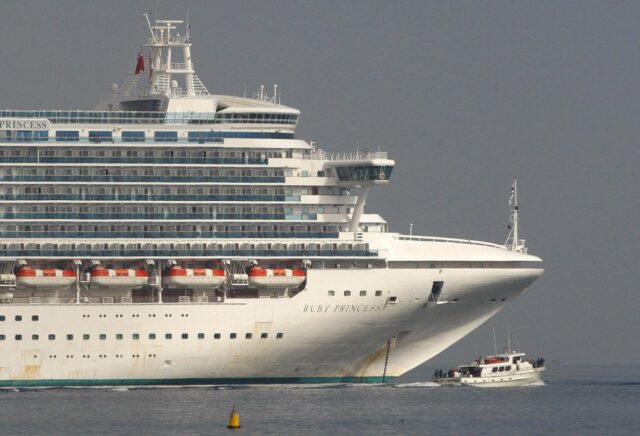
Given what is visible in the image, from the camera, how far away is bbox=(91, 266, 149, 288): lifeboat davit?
8706cm

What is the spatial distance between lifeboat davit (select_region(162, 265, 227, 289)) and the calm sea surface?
4956 mm

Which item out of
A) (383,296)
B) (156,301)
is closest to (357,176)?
(383,296)

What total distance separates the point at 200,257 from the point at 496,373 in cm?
1802

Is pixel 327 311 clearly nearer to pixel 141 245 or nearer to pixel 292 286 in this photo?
pixel 292 286

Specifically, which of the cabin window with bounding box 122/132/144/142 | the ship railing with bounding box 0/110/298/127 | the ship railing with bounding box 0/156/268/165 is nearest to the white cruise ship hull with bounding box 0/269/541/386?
the ship railing with bounding box 0/156/268/165

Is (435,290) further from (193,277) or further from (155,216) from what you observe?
(155,216)

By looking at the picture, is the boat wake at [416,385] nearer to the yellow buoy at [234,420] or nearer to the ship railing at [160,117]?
the ship railing at [160,117]

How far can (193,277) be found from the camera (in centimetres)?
8744

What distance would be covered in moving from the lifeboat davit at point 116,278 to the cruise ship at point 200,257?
8cm

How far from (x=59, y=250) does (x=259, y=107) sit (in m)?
12.0

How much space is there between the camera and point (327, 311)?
88.0 metres

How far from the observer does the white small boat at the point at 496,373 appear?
9631cm

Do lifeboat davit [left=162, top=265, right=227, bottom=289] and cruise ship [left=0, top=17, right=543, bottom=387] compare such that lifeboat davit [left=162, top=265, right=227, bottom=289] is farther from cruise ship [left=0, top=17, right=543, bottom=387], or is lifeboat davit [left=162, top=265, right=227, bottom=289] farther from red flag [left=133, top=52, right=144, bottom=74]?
red flag [left=133, top=52, right=144, bottom=74]

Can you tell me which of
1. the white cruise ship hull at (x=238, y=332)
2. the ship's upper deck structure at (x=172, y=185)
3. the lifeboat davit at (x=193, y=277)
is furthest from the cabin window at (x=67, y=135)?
the white cruise ship hull at (x=238, y=332)
